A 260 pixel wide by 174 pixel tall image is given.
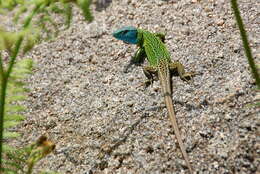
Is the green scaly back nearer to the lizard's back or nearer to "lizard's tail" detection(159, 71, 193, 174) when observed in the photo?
the lizard's back

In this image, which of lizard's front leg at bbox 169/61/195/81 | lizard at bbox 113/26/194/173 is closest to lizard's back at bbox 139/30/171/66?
lizard at bbox 113/26/194/173

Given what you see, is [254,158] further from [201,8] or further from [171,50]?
[201,8]

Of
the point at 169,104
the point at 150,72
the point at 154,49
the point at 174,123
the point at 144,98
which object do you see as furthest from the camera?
the point at 154,49

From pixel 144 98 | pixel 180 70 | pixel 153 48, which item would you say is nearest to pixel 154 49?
pixel 153 48

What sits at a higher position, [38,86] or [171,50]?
[171,50]

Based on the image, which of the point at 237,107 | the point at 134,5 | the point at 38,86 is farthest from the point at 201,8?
the point at 38,86

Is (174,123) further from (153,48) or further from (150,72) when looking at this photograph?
(153,48)
